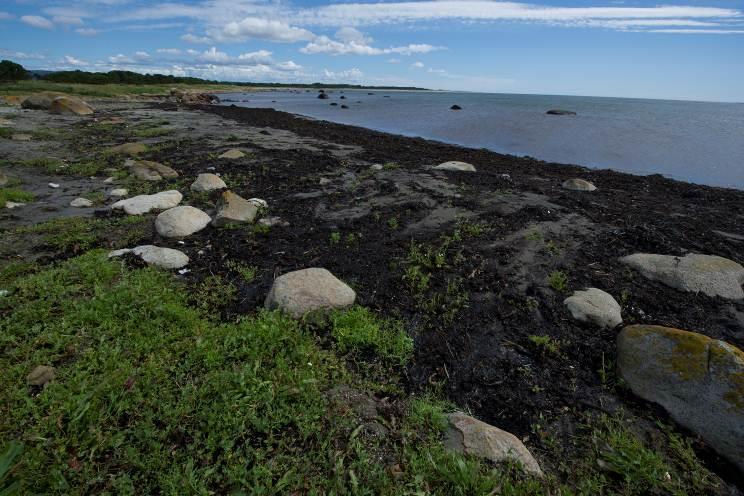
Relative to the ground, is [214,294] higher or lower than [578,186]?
lower

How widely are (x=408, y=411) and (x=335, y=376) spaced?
959mm

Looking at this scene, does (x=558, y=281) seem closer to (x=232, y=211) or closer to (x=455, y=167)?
(x=232, y=211)

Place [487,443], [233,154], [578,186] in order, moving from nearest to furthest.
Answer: [487,443] → [578,186] → [233,154]

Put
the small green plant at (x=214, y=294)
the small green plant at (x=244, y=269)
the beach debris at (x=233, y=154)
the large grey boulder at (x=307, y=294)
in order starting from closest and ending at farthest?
the large grey boulder at (x=307, y=294) → the small green plant at (x=214, y=294) → the small green plant at (x=244, y=269) → the beach debris at (x=233, y=154)

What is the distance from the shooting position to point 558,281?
21.0 ft

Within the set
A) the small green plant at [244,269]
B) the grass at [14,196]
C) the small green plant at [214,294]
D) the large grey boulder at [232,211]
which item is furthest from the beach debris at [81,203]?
the small green plant at [214,294]

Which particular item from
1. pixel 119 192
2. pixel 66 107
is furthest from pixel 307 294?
pixel 66 107

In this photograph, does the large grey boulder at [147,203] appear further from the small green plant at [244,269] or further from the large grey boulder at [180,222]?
the small green plant at [244,269]

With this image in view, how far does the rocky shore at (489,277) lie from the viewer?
3.83 metres

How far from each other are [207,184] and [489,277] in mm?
9179

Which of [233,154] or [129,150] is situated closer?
[233,154]

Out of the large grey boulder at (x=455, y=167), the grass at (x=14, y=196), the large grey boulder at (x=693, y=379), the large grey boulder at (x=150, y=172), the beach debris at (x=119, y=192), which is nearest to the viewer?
the large grey boulder at (x=693, y=379)

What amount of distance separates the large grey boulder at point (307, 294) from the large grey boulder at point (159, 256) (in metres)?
2.30

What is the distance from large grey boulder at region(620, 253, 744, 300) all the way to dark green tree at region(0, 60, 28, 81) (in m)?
86.8
